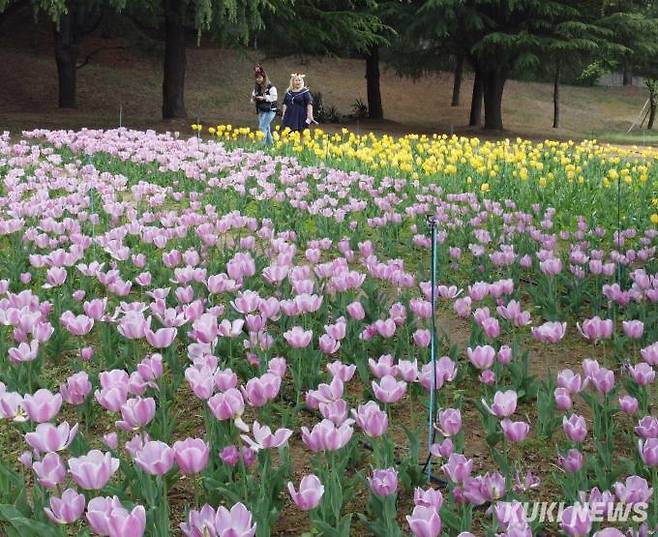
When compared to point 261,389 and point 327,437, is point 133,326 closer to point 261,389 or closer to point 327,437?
point 261,389

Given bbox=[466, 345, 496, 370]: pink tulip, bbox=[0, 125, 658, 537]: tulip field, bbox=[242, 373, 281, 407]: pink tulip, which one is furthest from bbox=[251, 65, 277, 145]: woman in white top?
bbox=[242, 373, 281, 407]: pink tulip

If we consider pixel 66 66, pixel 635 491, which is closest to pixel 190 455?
pixel 635 491

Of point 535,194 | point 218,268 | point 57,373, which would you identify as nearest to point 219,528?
point 57,373

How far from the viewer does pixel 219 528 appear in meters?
1.67

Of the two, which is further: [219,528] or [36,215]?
[36,215]

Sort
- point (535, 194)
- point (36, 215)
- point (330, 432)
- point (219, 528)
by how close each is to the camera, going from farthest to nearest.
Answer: point (535, 194), point (36, 215), point (330, 432), point (219, 528)

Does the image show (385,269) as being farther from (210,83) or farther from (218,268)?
(210,83)

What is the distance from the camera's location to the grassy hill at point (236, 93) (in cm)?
2725

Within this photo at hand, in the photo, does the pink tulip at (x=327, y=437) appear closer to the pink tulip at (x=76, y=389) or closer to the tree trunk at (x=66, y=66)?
the pink tulip at (x=76, y=389)

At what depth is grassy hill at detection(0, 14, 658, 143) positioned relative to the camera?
27247mm

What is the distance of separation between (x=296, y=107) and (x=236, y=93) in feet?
56.9

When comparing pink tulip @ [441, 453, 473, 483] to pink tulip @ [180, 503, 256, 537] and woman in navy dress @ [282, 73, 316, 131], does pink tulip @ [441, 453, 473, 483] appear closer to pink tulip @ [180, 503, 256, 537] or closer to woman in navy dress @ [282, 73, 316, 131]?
pink tulip @ [180, 503, 256, 537]

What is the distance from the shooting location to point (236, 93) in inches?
1240

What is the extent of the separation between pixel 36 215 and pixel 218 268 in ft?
6.34
